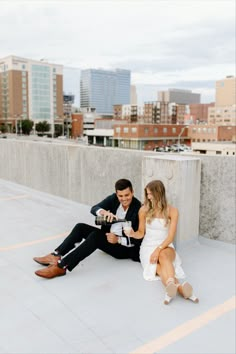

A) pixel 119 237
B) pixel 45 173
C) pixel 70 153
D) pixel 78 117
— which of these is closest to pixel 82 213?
pixel 70 153

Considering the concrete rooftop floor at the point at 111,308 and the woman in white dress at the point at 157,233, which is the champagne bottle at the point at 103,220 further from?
the concrete rooftop floor at the point at 111,308

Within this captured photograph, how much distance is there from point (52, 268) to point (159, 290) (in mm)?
1104

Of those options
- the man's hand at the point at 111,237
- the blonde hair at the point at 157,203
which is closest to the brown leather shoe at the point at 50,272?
the man's hand at the point at 111,237

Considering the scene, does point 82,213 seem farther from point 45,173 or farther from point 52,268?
point 52,268

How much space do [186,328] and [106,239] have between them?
1.39 meters

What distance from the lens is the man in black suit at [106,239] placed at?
356 cm

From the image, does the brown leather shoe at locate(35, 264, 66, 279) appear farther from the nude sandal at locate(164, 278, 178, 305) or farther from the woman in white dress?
the nude sandal at locate(164, 278, 178, 305)

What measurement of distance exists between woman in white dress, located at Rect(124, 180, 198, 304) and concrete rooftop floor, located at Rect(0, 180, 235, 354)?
0.59 feet

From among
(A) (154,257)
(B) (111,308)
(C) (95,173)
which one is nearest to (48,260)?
(B) (111,308)

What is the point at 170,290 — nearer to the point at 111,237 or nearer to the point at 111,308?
the point at 111,308

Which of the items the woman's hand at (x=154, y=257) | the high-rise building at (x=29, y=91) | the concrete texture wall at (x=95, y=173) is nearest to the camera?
the woman's hand at (x=154, y=257)

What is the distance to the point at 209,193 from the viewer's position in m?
4.62

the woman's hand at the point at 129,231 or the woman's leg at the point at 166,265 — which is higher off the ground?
the woman's hand at the point at 129,231

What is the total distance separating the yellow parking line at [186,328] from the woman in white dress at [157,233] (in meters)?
0.54
